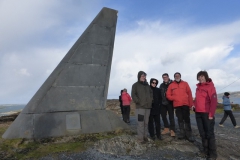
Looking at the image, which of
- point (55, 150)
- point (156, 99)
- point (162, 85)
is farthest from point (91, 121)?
point (162, 85)

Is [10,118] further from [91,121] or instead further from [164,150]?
[164,150]

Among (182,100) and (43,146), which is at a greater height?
(182,100)

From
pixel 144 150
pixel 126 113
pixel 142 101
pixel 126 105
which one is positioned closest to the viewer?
pixel 144 150

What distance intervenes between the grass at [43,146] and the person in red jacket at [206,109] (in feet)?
8.04

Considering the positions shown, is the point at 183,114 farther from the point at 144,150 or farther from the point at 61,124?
the point at 61,124

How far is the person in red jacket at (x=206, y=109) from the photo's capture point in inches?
196

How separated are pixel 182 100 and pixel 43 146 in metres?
3.85

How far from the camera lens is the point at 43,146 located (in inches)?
211

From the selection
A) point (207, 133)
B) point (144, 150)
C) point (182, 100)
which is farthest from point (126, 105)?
point (207, 133)

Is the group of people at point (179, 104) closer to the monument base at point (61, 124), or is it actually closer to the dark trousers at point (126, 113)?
the monument base at point (61, 124)

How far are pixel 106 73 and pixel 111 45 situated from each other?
995mm

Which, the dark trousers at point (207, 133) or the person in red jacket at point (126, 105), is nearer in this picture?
the dark trousers at point (207, 133)

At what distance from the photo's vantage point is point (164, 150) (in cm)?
536

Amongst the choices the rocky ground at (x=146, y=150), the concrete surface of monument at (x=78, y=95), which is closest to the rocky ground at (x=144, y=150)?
the rocky ground at (x=146, y=150)
